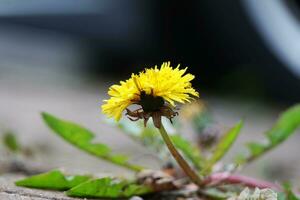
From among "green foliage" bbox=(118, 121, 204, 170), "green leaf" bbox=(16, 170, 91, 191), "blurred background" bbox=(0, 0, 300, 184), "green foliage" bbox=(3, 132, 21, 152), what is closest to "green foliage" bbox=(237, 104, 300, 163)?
Result: "green foliage" bbox=(118, 121, 204, 170)

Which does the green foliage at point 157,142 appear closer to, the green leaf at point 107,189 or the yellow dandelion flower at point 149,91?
the green leaf at point 107,189

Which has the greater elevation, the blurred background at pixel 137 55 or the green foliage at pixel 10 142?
the blurred background at pixel 137 55

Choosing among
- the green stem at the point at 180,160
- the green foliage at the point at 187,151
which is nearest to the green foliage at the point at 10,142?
the green foliage at the point at 187,151

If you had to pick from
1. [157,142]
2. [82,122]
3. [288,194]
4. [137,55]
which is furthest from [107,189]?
[137,55]

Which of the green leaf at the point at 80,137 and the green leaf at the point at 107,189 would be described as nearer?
the green leaf at the point at 107,189

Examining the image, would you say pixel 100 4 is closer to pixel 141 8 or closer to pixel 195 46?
pixel 141 8

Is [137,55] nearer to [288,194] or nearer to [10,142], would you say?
[10,142]
